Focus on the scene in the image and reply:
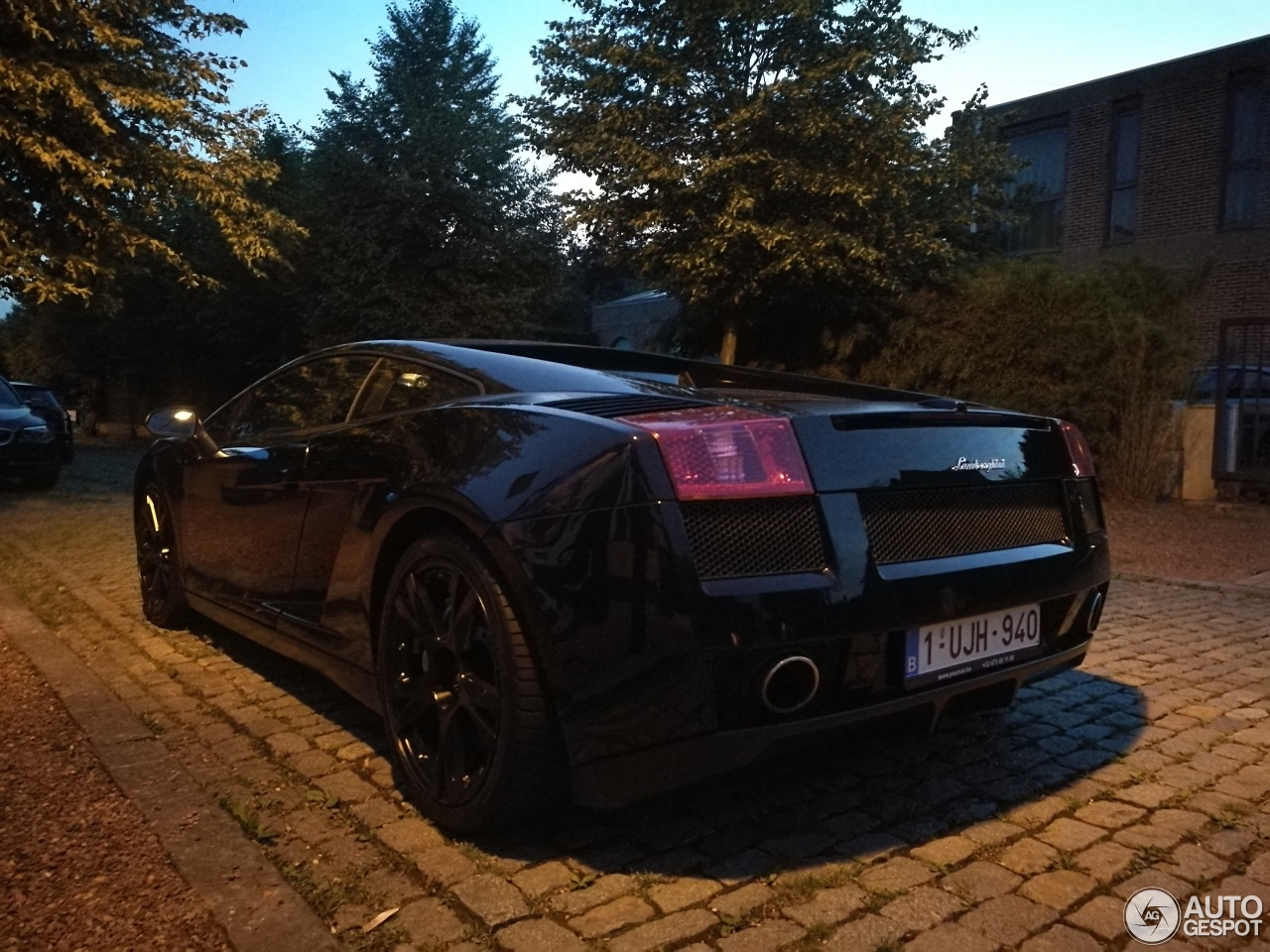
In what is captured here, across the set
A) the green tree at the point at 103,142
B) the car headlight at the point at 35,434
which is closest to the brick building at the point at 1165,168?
the green tree at the point at 103,142

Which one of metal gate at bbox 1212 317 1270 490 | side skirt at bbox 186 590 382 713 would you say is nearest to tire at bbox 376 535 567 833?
side skirt at bbox 186 590 382 713

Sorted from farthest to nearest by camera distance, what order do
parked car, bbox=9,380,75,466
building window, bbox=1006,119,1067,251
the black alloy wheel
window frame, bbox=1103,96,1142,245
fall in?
building window, bbox=1006,119,1067,251 < window frame, bbox=1103,96,1142,245 < parked car, bbox=9,380,75,466 < the black alloy wheel

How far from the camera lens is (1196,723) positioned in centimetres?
396

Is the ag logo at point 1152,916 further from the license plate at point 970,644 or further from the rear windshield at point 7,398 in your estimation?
the rear windshield at point 7,398

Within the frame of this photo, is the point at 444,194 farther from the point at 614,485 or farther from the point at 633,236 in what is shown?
the point at 614,485

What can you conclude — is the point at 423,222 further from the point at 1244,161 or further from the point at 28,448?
the point at 1244,161

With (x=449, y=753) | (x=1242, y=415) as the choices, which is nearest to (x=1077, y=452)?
(x=449, y=753)

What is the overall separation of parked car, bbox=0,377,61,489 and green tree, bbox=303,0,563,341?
9.56 metres

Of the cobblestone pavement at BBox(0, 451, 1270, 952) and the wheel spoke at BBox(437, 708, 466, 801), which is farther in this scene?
the wheel spoke at BBox(437, 708, 466, 801)

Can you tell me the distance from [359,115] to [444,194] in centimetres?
346

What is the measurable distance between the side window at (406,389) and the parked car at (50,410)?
1167 centimetres

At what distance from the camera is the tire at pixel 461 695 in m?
2.60

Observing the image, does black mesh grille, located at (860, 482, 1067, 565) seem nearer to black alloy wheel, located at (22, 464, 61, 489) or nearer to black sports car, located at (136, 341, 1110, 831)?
black sports car, located at (136, 341, 1110, 831)

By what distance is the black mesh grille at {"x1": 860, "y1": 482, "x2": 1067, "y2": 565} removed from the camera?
2.67 meters
